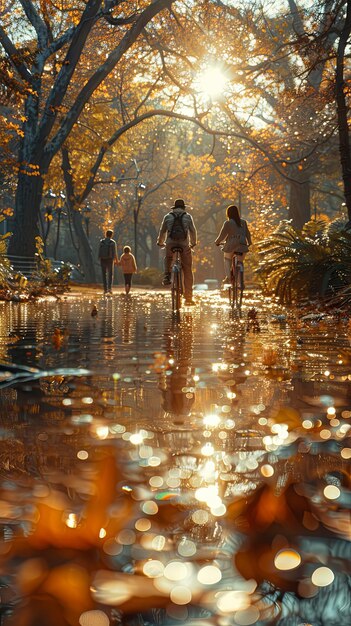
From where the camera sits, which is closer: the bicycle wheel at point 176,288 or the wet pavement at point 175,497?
the wet pavement at point 175,497

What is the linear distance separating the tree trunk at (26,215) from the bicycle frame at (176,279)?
41.3ft

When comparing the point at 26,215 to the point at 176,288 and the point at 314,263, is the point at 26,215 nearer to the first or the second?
the point at 176,288

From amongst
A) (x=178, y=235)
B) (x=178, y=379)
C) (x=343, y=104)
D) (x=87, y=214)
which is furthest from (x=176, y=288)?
(x=87, y=214)

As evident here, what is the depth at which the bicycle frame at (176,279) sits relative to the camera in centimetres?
1727

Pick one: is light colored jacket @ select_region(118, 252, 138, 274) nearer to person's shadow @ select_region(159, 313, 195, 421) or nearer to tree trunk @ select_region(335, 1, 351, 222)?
tree trunk @ select_region(335, 1, 351, 222)

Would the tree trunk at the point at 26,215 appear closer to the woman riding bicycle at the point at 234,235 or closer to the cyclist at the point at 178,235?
the woman riding bicycle at the point at 234,235

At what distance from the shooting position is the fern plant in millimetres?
16531

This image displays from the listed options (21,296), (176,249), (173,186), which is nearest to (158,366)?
(176,249)

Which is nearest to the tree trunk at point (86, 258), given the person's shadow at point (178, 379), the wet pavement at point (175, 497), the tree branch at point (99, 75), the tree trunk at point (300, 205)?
the tree trunk at point (300, 205)

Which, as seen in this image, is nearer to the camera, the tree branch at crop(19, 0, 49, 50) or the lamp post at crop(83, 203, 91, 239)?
the tree branch at crop(19, 0, 49, 50)

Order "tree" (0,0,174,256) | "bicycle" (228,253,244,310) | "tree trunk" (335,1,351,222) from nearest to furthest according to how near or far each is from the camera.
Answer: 1. "tree trunk" (335,1,351,222)
2. "bicycle" (228,253,244,310)
3. "tree" (0,0,174,256)

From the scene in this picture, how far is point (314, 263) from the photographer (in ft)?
59.1

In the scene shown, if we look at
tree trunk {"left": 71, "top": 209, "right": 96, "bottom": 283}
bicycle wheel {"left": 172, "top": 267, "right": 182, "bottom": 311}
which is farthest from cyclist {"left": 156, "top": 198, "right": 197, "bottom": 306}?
tree trunk {"left": 71, "top": 209, "right": 96, "bottom": 283}

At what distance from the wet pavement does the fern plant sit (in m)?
9.68
